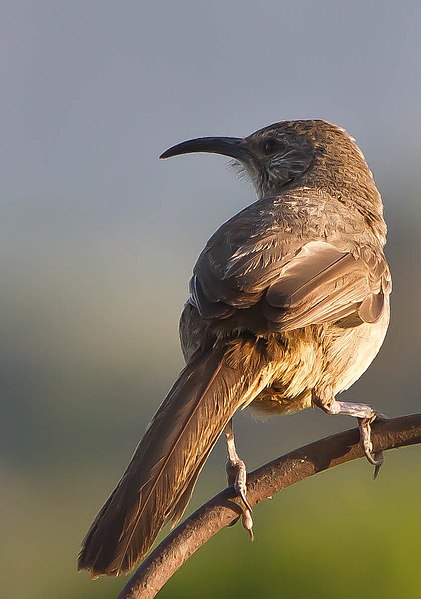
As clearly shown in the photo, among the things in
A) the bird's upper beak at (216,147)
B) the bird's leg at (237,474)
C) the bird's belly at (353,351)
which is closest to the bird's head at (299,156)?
the bird's upper beak at (216,147)

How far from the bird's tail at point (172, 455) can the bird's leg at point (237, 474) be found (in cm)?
18

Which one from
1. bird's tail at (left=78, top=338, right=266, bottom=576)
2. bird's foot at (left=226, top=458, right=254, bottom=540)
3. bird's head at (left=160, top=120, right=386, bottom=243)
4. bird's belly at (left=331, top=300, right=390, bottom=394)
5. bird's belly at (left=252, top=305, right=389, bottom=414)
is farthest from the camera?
bird's head at (left=160, top=120, right=386, bottom=243)

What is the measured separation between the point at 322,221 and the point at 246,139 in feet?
4.45

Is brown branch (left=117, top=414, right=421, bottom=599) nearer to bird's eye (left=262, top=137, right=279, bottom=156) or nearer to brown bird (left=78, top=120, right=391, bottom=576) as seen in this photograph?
brown bird (left=78, top=120, right=391, bottom=576)

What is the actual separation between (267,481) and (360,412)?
2.34 feet

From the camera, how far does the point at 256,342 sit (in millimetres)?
4355

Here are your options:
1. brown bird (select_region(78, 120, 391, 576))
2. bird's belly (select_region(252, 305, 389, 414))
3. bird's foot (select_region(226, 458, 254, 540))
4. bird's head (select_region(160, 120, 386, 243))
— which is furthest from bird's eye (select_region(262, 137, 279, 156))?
bird's foot (select_region(226, 458, 254, 540))

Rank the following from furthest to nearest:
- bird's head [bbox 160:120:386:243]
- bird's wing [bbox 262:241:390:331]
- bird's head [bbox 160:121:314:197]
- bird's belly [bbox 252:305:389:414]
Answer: bird's head [bbox 160:121:314:197]
bird's head [bbox 160:120:386:243]
bird's belly [bbox 252:305:389:414]
bird's wing [bbox 262:241:390:331]

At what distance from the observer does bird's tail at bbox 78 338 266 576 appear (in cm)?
349

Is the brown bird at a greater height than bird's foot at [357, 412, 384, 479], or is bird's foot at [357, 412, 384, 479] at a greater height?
the brown bird

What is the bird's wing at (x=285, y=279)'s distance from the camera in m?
4.22

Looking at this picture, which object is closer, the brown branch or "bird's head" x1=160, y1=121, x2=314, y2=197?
the brown branch

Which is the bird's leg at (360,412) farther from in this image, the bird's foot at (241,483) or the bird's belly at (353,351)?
the bird's foot at (241,483)

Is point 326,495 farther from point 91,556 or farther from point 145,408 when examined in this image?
point 145,408
